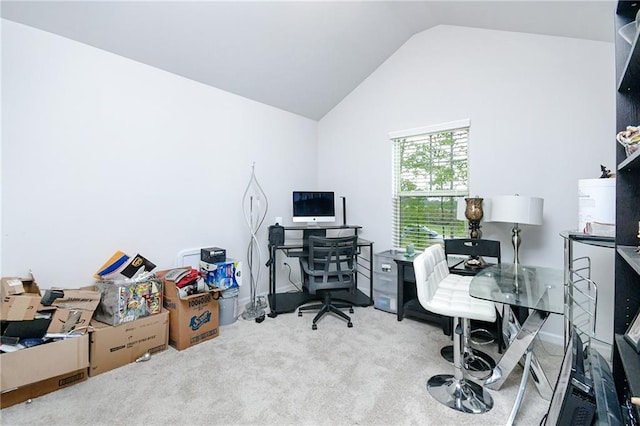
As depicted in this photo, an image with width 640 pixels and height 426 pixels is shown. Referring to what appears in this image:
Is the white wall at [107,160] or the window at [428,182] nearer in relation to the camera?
the white wall at [107,160]

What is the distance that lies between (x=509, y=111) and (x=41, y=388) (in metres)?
4.13

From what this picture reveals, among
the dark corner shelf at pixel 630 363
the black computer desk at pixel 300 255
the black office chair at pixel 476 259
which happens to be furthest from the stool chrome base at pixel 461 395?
the black computer desk at pixel 300 255

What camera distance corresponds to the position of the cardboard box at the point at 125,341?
2059mm

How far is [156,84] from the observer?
2734mm

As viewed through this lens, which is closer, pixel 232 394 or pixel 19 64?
pixel 232 394

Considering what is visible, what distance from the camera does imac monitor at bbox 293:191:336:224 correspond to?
3621 millimetres

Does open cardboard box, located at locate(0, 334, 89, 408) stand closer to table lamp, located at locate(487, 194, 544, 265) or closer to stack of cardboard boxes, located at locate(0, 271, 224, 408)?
stack of cardboard boxes, located at locate(0, 271, 224, 408)

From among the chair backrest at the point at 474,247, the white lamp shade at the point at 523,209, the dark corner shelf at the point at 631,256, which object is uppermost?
the white lamp shade at the point at 523,209

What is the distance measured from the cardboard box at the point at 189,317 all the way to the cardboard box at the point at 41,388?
0.61 metres

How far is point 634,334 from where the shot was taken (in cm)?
121

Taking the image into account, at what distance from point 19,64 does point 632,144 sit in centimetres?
351

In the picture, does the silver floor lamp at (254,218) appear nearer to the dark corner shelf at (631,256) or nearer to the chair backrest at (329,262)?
the chair backrest at (329,262)

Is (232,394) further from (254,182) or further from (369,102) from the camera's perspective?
(369,102)

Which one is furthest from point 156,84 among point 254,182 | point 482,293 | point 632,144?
point 632,144
